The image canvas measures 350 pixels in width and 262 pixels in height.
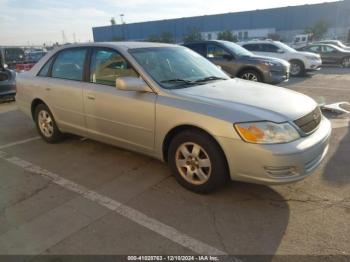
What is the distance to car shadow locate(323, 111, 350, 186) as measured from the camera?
3.62m

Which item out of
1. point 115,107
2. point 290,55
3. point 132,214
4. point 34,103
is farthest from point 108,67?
point 290,55

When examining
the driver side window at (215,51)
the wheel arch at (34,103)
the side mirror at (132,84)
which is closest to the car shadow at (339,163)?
the side mirror at (132,84)

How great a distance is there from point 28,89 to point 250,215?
4185 millimetres

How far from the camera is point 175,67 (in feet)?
13.1

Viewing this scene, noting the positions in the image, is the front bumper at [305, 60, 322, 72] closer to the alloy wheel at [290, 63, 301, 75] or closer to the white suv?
the white suv

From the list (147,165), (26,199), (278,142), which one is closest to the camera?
(278,142)

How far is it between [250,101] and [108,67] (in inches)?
77.0

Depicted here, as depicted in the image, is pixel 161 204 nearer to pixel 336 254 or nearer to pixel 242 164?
pixel 242 164

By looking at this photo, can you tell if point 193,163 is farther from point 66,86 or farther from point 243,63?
point 243,63

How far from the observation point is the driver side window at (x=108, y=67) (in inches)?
152

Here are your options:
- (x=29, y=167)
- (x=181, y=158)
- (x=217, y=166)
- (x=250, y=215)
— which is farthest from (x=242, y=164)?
(x=29, y=167)

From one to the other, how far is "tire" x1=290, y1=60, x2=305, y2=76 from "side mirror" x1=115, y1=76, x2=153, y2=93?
12360 millimetres

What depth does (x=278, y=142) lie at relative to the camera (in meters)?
2.83

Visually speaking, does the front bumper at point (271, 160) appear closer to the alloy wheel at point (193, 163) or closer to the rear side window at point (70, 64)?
the alloy wheel at point (193, 163)
